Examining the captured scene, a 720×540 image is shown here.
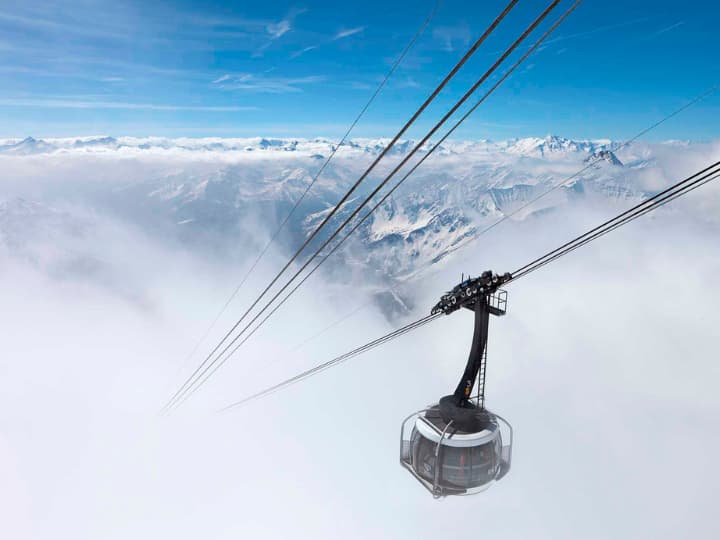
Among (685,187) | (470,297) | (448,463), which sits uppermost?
(685,187)

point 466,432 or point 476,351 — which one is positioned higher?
point 476,351

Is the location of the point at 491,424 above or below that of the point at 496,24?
below

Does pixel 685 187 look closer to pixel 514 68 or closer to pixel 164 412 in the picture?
pixel 514 68

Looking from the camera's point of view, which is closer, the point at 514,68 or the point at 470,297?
the point at 514,68

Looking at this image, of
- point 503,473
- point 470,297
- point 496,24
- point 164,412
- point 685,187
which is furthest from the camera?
point 164,412

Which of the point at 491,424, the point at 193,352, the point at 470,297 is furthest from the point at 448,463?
the point at 193,352

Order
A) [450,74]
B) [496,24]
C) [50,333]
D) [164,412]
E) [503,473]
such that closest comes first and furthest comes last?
1. [496,24]
2. [450,74]
3. [503,473]
4. [164,412]
5. [50,333]
